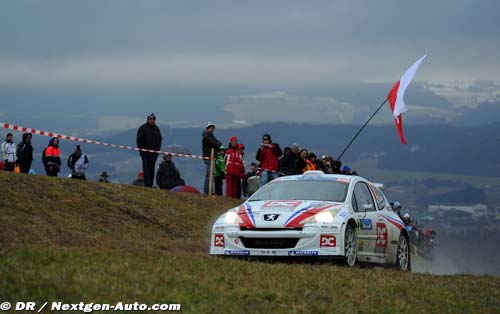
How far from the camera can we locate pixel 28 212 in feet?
68.1

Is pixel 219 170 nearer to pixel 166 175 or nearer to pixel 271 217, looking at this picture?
pixel 166 175

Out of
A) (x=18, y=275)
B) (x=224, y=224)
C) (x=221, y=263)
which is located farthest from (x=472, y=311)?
(x=18, y=275)

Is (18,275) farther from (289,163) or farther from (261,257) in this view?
(289,163)

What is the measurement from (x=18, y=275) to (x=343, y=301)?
357cm

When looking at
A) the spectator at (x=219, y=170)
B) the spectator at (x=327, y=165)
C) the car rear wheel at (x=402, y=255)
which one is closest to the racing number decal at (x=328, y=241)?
the car rear wheel at (x=402, y=255)

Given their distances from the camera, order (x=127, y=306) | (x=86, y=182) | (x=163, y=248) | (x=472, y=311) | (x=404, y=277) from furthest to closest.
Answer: (x=86, y=182) → (x=163, y=248) → (x=404, y=277) → (x=472, y=311) → (x=127, y=306)

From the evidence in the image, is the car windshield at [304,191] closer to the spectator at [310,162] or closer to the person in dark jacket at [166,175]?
the spectator at [310,162]

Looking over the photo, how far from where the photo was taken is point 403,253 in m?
18.5

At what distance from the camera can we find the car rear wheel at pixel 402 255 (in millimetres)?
18219

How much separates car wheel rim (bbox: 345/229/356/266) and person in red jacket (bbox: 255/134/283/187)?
37.8ft

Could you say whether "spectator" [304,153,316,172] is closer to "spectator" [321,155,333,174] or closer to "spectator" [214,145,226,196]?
"spectator" [321,155,333,174]

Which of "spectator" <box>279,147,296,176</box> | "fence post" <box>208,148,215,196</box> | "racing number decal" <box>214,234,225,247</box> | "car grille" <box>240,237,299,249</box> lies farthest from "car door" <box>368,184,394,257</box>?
"spectator" <box>279,147,296,176</box>

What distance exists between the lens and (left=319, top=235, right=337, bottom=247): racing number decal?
15477 millimetres

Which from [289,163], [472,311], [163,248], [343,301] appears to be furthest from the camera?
[289,163]
